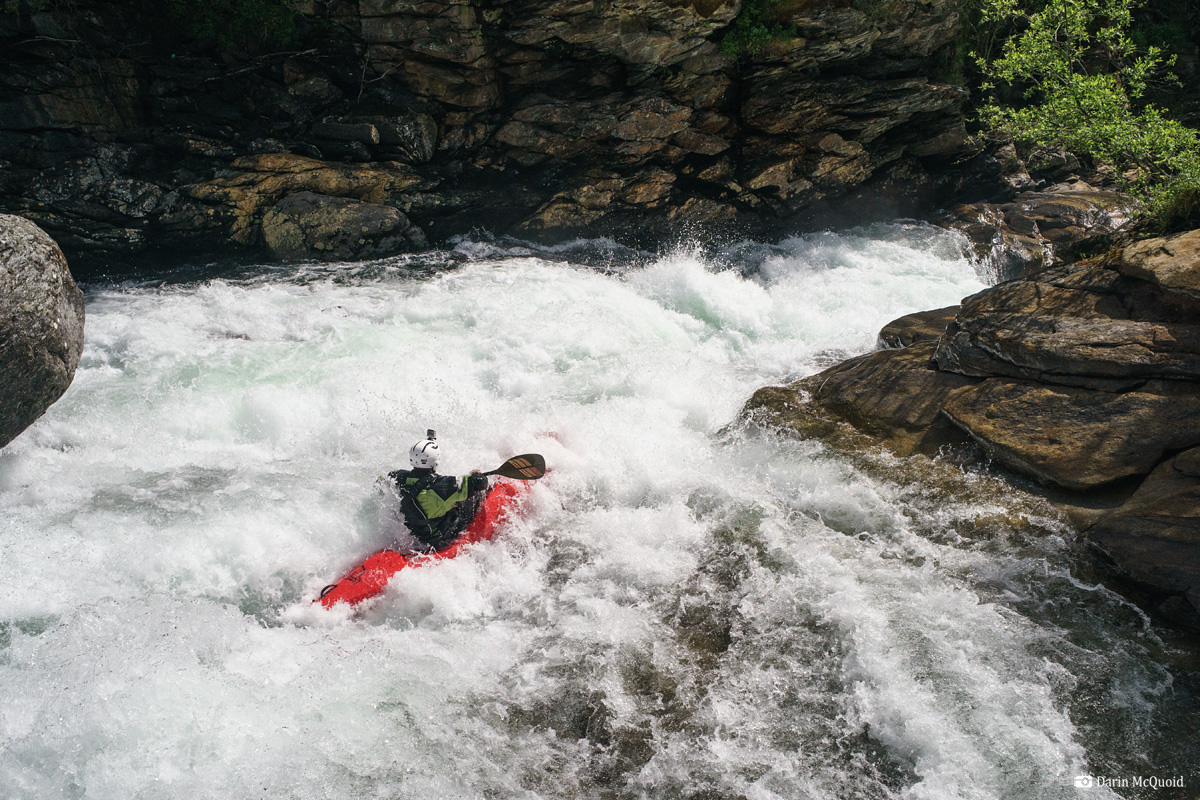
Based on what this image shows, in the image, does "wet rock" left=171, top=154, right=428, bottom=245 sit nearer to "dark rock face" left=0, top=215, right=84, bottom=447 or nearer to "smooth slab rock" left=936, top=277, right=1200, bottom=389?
"dark rock face" left=0, top=215, right=84, bottom=447

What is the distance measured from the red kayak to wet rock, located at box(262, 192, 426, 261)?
6063 mm

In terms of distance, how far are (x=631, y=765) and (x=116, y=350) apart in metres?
7.16

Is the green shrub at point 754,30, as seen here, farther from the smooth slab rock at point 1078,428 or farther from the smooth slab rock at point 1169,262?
the smooth slab rock at point 1078,428

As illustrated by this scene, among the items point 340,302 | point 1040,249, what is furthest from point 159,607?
point 1040,249

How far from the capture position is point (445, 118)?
33.4ft

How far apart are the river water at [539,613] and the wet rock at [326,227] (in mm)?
2581

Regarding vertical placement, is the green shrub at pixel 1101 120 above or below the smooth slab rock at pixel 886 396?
above

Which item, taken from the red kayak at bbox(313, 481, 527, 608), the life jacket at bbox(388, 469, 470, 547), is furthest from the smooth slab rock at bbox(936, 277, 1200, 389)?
the life jacket at bbox(388, 469, 470, 547)

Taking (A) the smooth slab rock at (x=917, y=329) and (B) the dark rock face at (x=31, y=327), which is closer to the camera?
(B) the dark rock face at (x=31, y=327)

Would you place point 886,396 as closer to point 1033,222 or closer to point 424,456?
point 424,456

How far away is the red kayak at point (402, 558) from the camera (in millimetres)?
4543

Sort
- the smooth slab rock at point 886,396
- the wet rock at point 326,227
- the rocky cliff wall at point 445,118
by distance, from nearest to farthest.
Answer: the smooth slab rock at point 886,396
the rocky cliff wall at point 445,118
the wet rock at point 326,227

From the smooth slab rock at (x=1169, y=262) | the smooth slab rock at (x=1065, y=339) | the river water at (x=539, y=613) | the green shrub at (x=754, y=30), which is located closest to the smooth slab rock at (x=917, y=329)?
the smooth slab rock at (x=1065, y=339)

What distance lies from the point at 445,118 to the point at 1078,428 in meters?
9.10
